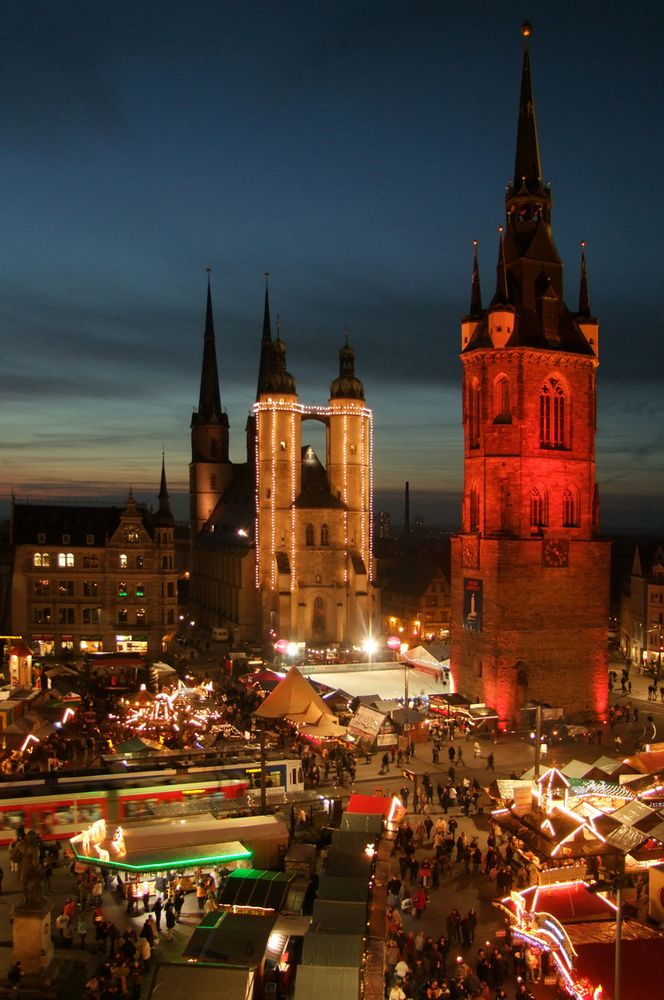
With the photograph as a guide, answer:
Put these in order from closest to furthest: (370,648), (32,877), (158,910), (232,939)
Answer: (232,939) < (32,877) < (158,910) < (370,648)

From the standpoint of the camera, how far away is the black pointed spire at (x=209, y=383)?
85438mm

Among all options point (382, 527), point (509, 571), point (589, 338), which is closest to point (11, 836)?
point (509, 571)

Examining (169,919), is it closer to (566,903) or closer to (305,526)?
(566,903)

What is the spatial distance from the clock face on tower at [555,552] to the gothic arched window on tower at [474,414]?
6.20 m

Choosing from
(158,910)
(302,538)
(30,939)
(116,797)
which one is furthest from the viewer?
(302,538)

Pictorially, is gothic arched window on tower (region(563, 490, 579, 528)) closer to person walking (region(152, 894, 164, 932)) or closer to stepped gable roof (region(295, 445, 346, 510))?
stepped gable roof (region(295, 445, 346, 510))

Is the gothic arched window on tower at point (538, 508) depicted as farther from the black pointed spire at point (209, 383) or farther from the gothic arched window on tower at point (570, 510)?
the black pointed spire at point (209, 383)

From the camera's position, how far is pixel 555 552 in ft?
144

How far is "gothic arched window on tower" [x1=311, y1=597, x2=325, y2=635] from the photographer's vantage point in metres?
64.9

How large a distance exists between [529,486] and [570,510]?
119 inches

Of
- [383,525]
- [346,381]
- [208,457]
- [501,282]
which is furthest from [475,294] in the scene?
[383,525]

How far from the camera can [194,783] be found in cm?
2702

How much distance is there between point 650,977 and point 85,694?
106 feet

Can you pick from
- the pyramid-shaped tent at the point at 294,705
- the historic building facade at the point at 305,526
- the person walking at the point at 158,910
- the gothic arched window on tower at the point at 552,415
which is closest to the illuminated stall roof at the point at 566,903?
the person walking at the point at 158,910
